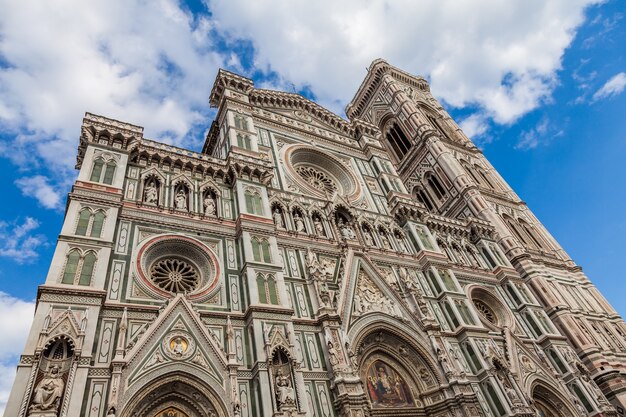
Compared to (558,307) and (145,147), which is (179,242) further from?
(558,307)

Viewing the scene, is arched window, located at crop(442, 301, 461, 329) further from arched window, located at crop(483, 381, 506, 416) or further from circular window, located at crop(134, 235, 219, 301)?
circular window, located at crop(134, 235, 219, 301)

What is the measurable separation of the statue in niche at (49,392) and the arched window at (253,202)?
8.79 m

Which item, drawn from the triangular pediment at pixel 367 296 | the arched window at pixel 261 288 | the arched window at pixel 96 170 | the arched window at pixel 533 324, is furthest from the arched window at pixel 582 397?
the arched window at pixel 96 170

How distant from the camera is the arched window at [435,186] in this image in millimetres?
33844

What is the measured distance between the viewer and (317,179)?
23766 millimetres

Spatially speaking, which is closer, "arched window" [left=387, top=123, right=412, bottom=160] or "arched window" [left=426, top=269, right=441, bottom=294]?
"arched window" [left=426, top=269, right=441, bottom=294]

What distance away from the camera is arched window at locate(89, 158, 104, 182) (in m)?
14.8

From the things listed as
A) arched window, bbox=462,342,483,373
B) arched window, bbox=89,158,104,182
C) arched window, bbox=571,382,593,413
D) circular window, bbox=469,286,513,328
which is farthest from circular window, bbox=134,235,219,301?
arched window, bbox=571,382,593,413

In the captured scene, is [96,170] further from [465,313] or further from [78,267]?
[465,313]

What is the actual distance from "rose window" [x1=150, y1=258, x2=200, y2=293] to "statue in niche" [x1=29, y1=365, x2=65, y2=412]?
4.12 metres

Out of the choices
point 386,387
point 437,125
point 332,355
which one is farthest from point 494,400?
point 437,125

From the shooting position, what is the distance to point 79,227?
43.1 ft

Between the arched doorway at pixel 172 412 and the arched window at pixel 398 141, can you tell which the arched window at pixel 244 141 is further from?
the arched window at pixel 398 141

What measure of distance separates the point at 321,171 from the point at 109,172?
12219 millimetres
